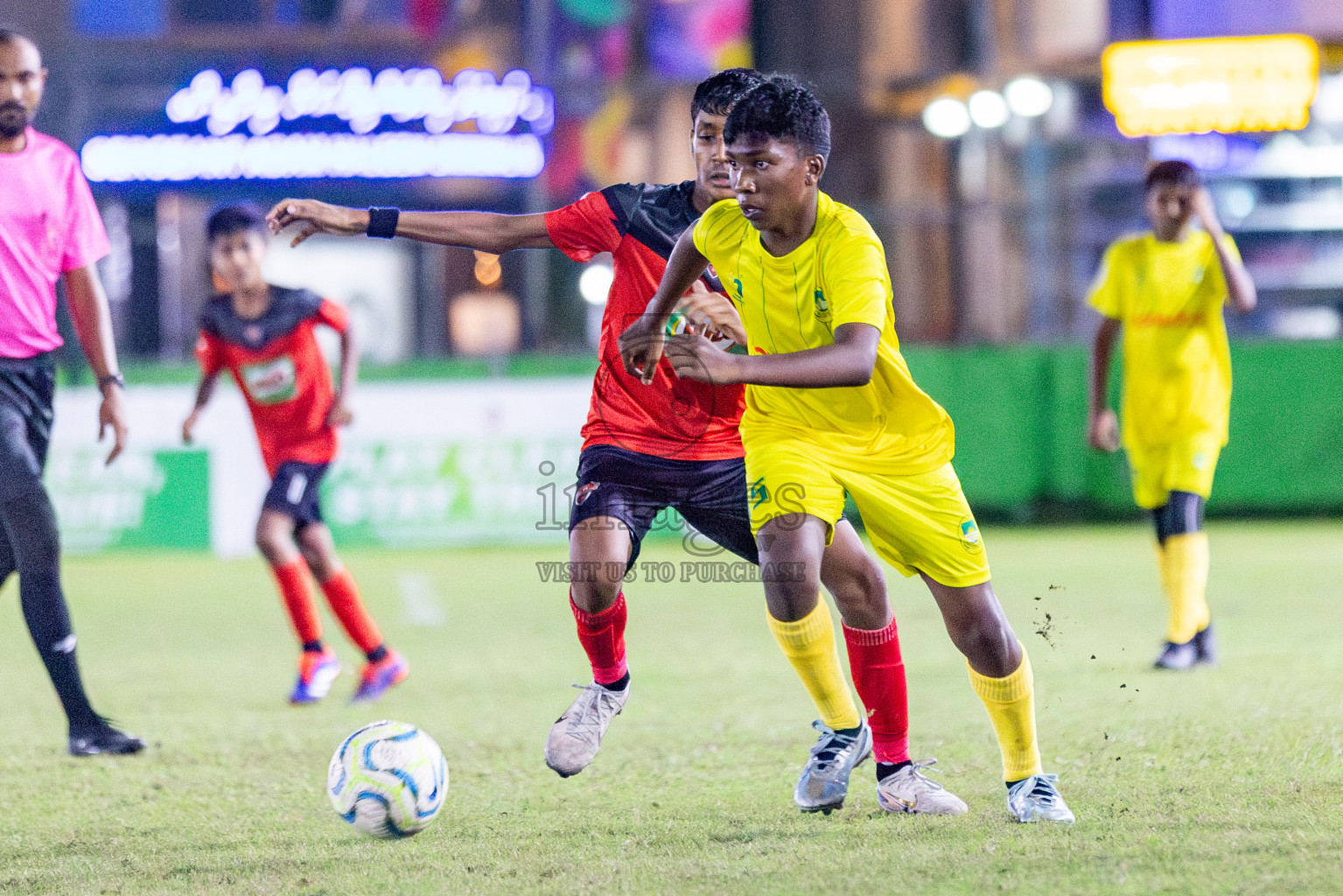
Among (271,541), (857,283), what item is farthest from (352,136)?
(857,283)

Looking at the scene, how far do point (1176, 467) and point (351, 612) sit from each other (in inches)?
133

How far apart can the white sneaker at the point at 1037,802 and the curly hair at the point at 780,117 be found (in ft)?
5.24

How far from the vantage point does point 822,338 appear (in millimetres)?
3990

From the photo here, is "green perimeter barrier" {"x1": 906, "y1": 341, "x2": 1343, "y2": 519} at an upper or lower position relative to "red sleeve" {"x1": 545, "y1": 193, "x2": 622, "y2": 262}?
lower

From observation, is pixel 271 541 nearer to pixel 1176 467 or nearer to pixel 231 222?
pixel 231 222

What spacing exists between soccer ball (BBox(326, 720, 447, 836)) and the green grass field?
68 millimetres

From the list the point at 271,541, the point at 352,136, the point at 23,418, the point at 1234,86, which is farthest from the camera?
the point at 352,136

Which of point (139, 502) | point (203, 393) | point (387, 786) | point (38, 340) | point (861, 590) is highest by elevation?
point (38, 340)

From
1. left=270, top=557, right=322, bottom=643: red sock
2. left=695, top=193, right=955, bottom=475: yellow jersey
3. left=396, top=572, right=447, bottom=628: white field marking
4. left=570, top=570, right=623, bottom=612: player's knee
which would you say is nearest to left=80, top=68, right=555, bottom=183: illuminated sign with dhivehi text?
left=396, top=572, right=447, bottom=628: white field marking

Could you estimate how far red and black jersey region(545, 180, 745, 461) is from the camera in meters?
4.60

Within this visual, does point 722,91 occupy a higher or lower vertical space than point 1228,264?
higher

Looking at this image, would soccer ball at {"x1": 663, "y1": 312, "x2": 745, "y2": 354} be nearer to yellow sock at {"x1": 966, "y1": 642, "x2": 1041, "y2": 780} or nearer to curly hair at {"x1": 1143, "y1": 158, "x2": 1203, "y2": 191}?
yellow sock at {"x1": 966, "y1": 642, "x2": 1041, "y2": 780}

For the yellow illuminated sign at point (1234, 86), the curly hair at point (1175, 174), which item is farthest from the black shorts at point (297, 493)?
the yellow illuminated sign at point (1234, 86)

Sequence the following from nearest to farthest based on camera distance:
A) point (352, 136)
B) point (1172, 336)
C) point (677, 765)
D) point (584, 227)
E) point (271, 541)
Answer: point (584, 227) → point (677, 765) → point (271, 541) → point (1172, 336) → point (352, 136)
